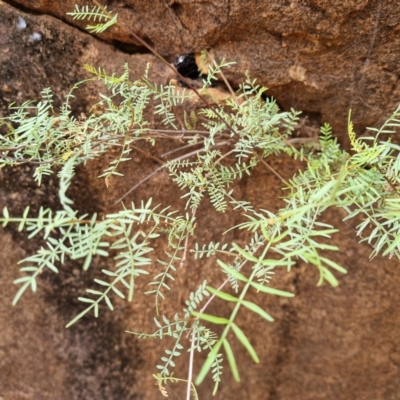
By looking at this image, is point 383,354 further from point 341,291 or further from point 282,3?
point 282,3

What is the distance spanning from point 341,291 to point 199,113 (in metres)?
0.67

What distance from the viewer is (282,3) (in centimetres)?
88

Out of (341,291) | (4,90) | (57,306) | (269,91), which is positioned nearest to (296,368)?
(341,291)

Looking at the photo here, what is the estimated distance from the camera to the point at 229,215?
3.81 ft

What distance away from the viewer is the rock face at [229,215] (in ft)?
3.07

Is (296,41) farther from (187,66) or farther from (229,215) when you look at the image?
(229,215)

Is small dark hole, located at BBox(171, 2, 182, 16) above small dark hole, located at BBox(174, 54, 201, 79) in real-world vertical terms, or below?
above

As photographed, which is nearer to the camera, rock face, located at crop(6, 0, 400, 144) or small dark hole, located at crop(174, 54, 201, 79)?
rock face, located at crop(6, 0, 400, 144)

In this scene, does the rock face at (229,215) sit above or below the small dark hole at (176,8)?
below

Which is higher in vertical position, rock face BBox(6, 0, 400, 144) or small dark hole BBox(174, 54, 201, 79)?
rock face BBox(6, 0, 400, 144)

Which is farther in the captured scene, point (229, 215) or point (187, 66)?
point (229, 215)

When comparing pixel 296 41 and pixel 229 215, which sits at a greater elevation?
pixel 296 41

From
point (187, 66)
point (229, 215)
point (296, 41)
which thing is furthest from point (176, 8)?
point (229, 215)

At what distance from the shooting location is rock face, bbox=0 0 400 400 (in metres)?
0.94
